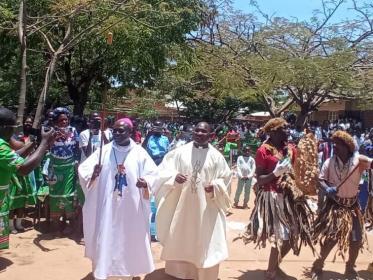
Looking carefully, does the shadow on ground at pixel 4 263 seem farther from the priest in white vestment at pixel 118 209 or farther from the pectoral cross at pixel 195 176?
the pectoral cross at pixel 195 176

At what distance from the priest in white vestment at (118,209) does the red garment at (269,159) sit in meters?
1.15

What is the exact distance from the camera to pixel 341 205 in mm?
5336

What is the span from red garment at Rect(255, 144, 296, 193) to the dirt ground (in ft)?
3.67

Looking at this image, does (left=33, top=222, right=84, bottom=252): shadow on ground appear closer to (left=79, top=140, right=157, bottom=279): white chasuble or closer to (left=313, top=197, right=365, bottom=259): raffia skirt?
(left=79, top=140, right=157, bottom=279): white chasuble

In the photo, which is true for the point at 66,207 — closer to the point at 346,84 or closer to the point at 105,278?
the point at 105,278

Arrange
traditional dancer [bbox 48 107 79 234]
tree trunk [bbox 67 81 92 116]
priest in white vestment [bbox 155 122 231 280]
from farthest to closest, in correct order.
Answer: tree trunk [bbox 67 81 92 116]
traditional dancer [bbox 48 107 79 234]
priest in white vestment [bbox 155 122 231 280]

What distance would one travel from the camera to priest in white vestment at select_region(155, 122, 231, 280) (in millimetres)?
4914

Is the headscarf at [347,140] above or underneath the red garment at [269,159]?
above

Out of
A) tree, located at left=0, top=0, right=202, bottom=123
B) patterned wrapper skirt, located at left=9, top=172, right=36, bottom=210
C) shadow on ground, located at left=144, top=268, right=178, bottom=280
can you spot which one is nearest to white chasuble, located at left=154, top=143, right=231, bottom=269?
shadow on ground, located at left=144, top=268, right=178, bottom=280

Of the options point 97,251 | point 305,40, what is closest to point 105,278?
point 97,251

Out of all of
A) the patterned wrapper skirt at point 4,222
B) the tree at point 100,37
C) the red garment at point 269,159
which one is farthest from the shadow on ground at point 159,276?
the tree at point 100,37

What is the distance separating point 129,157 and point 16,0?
8.29 m

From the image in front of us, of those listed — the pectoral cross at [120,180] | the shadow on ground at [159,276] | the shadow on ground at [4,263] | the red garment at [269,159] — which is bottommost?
the shadow on ground at [159,276]

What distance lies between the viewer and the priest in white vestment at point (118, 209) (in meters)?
4.64
